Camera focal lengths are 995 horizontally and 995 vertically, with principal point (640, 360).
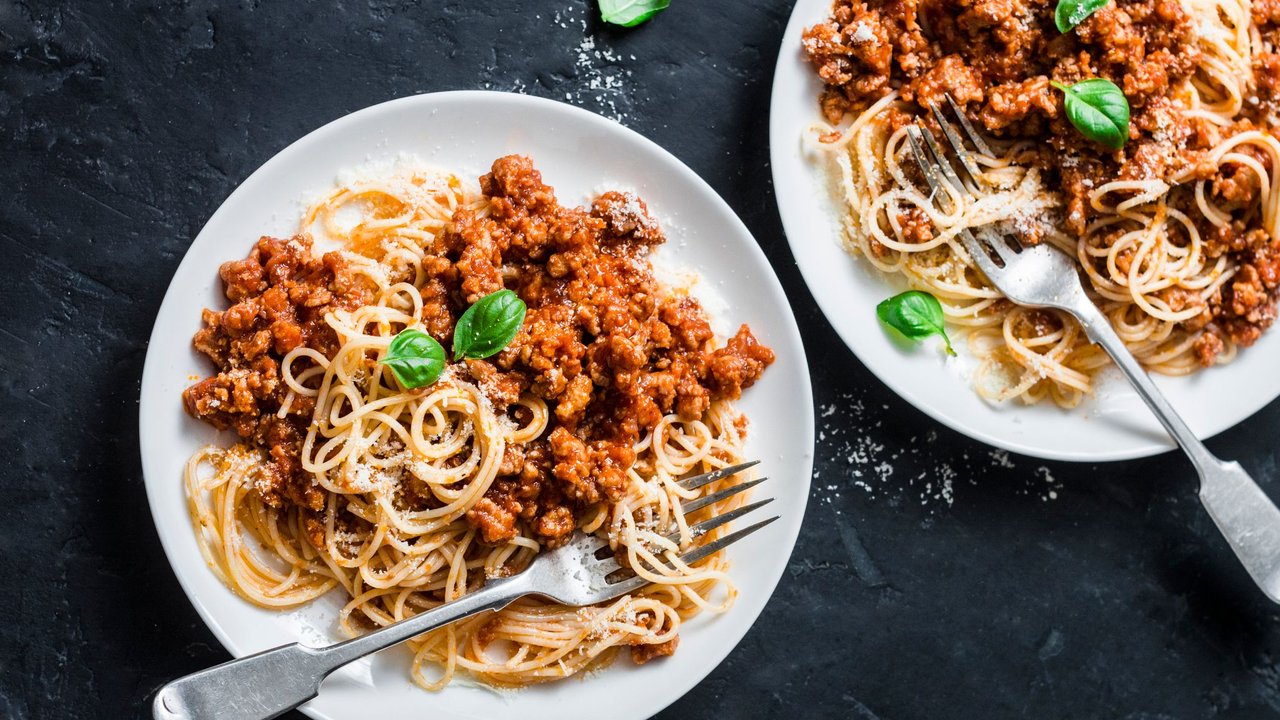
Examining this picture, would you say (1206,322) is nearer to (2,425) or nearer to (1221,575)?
(1221,575)

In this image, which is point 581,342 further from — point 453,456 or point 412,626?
point 412,626

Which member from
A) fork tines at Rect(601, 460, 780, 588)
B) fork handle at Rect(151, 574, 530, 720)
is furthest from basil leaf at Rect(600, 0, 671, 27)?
fork handle at Rect(151, 574, 530, 720)

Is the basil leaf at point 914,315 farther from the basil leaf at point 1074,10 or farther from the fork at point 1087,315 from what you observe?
the basil leaf at point 1074,10

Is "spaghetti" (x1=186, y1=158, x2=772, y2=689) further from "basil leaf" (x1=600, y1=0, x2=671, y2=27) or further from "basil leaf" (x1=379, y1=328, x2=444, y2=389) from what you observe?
"basil leaf" (x1=600, y1=0, x2=671, y2=27)

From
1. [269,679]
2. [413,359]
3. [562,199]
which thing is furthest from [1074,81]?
[269,679]

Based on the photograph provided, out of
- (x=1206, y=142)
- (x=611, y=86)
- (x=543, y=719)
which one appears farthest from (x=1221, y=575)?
(x=611, y=86)
